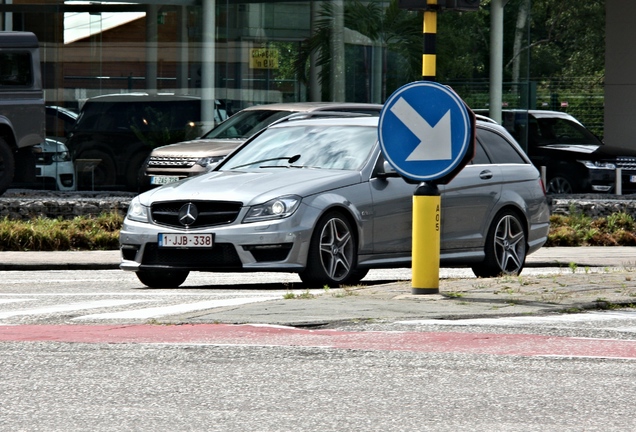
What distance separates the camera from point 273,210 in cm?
1254

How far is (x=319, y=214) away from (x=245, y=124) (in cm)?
1025

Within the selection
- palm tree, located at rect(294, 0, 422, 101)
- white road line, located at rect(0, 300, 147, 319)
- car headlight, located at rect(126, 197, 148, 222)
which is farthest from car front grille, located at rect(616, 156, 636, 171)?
white road line, located at rect(0, 300, 147, 319)

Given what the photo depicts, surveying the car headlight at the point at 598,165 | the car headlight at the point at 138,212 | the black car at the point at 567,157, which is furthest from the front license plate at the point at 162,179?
the car headlight at the point at 598,165

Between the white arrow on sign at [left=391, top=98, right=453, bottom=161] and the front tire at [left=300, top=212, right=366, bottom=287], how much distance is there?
1.77 metres

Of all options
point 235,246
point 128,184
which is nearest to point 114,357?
point 235,246

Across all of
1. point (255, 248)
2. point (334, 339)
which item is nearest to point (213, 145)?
point (255, 248)

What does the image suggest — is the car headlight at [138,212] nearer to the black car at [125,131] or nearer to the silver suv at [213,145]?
the silver suv at [213,145]

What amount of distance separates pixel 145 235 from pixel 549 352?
5.37 meters

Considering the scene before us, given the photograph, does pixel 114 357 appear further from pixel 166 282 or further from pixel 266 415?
pixel 166 282

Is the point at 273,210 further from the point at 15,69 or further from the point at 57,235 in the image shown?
the point at 15,69

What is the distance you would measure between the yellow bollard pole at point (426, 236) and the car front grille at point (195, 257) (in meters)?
1.87

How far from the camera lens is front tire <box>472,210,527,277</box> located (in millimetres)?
14359

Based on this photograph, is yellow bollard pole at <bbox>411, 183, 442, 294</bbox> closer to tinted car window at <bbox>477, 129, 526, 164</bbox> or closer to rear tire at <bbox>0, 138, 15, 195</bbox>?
tinted car window at <bbox>477, 129, 526, 164</bbox>

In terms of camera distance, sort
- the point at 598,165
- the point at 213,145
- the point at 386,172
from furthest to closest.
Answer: the point at 598,165
the point at 213,145
the point at 386,172
